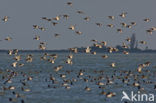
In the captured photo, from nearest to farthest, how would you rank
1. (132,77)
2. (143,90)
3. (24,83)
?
(143,90)
(24,83)
(132,77)

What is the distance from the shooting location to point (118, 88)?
82.7 m

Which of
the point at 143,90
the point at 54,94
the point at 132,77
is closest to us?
the point at 54,94

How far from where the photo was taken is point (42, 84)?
87875 millimetres

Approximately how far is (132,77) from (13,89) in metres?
28.8

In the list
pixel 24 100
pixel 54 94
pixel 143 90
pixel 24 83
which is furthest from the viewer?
pixel 24 83

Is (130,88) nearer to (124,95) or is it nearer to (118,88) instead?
(118,88)

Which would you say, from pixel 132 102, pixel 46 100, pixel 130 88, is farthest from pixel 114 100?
pixel 130 88

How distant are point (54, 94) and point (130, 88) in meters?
11.9

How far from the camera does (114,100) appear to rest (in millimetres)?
71062

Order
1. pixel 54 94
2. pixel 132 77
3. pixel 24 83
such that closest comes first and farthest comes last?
1. pixel 54 94
2. pixel 24 83
3. pixel 132 77

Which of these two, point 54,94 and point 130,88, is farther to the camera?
point 130,88

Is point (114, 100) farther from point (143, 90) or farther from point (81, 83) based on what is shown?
point (81, 83)

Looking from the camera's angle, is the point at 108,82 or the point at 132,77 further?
the point at 132,77

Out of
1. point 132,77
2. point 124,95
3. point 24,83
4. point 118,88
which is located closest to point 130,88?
point 118,88
